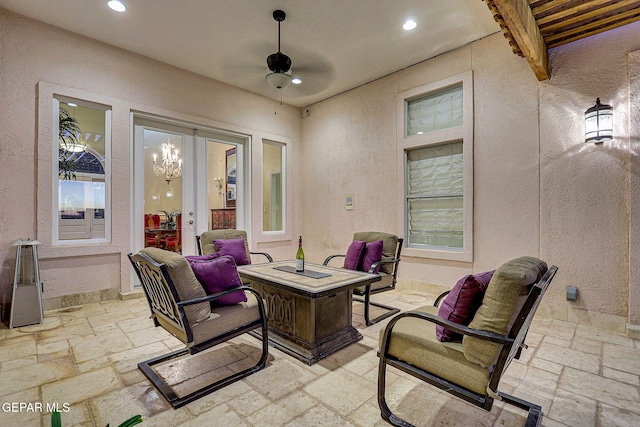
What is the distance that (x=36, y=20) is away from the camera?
3.50m

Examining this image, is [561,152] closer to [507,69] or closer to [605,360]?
[507,69]

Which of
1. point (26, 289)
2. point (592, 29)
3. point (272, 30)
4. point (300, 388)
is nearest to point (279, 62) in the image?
point (272, 30)

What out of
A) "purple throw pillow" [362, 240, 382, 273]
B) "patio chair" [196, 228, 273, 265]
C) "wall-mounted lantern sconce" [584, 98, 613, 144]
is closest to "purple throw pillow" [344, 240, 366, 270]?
"purple throw pillow" [362, 240, 382, 273]

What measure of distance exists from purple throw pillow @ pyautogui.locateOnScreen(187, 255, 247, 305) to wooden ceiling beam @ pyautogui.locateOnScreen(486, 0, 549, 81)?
269cm

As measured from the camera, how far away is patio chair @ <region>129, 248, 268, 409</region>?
190 centimetres

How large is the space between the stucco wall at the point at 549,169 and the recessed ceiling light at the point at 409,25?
2.84 ft

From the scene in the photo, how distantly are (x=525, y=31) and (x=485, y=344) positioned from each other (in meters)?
2.61

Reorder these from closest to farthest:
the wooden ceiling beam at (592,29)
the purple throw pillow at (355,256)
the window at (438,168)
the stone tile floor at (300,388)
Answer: the stone tile floor at (300,388)
the wooden ceiling beam at (592,29)
the purple throw pillow at (355,256)
the window at (438,168)

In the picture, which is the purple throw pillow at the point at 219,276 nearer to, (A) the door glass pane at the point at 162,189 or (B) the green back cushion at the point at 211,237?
(B) the green back cushion at the point at 211,237

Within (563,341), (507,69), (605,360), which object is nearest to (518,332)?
(605,360)

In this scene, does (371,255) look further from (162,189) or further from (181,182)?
(162,189)

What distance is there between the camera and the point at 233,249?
3939 mm

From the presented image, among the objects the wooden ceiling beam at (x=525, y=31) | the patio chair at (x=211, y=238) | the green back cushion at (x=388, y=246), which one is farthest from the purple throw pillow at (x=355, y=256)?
the wooden ceiling beam at (x=525, y=31)

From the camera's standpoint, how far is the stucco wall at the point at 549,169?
10.0 ft
